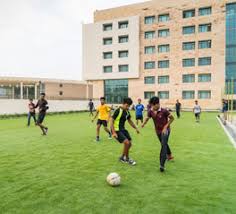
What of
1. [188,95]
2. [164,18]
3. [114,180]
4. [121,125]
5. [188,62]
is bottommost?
[114,180]

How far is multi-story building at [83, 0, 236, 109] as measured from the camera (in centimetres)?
4522

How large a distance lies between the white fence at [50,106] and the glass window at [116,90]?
22.6 feet

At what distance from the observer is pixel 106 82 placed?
177 feet

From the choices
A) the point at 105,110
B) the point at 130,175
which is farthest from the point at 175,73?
the point at 130,175

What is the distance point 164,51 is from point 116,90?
12.4 metres

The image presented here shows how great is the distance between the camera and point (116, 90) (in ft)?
173

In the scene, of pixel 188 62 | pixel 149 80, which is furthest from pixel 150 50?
pixel 188 62

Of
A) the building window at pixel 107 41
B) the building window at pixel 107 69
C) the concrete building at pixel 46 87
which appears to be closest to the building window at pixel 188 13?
the building window at pixel 107 41

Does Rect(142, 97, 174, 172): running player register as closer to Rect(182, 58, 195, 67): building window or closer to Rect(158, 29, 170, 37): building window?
Rect(182, 58, 195, 67): building window

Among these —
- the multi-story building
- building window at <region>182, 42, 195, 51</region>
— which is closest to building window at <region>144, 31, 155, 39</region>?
the multi-story building

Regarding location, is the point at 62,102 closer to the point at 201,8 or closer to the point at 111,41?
the point at 111,41

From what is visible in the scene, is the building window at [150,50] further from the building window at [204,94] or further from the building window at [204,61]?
the building window at [204,94]

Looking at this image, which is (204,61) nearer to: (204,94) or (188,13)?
(204,94)

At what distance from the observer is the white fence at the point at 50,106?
27094 millimetres
